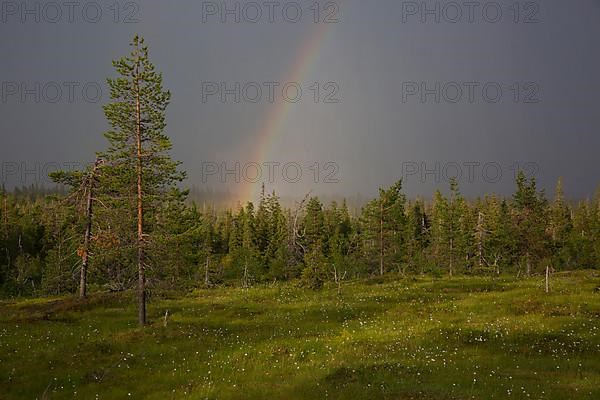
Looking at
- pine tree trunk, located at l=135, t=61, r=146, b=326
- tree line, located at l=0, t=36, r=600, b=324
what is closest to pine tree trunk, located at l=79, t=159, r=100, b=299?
tree line, located at l=0, t=36, r=600, b=324

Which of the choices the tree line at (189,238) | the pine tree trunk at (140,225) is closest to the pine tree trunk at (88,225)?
the tree line at (189,238)

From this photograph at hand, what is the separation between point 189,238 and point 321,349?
46.7 ft

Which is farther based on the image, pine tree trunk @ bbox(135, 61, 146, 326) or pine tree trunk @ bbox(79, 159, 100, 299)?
pine tree trunk @ bbox(79, 159, 100, 299)

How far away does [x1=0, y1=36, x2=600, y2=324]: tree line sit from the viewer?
1057 inches

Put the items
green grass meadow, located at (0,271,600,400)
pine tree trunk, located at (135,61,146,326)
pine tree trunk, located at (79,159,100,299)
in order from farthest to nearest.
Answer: pine tree trunk, located at (79,159,100,299), pine tree trunk, located at (135,61,146,326), green grass meadow, located at (0,271,600,400)

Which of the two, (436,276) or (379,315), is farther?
(436,276)

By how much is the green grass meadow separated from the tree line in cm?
456

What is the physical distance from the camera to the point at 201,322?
26.8 meters

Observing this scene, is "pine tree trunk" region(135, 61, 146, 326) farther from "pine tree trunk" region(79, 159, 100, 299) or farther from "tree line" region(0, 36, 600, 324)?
"pine tree trunk" region(79, 159, 100, 299)

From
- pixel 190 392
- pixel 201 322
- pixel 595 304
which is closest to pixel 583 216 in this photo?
pixel 595 304

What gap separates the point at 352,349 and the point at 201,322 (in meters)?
11.3

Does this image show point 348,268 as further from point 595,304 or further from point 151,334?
point 151,334

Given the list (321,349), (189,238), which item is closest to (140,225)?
(189,238)

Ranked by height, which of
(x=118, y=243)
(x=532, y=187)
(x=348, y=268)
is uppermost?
(x=532, y=187)
